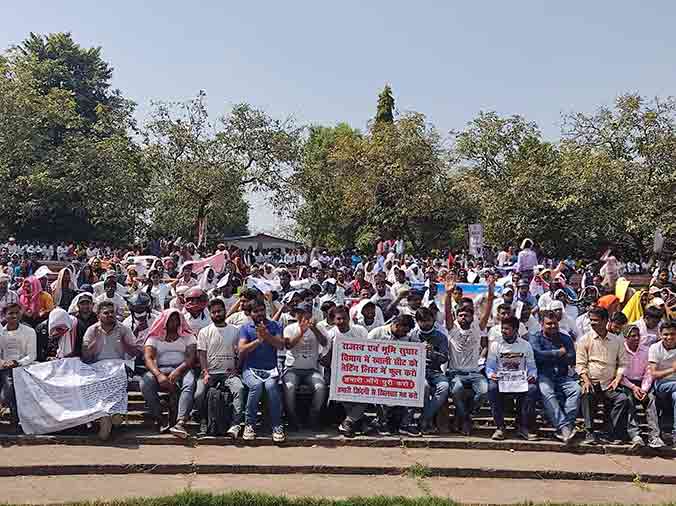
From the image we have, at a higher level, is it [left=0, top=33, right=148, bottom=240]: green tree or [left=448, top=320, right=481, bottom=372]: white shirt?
[left=0, top=33, right=148, bottom=240]: green tree

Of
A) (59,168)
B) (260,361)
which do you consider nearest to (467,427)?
(260,361)

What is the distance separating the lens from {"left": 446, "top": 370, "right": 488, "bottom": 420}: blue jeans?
871 cm

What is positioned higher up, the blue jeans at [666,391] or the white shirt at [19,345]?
the white shirt at [19,345]

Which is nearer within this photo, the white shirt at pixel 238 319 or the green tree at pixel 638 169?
the white shirt at pixel 238 319

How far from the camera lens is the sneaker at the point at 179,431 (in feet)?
26.5

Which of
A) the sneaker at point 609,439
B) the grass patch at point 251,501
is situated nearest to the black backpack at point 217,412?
the grass patch at point 251,501

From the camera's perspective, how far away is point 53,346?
950cm

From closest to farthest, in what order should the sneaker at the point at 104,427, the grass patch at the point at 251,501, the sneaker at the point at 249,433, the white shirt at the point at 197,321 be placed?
the grass patch at the point at 251,501, the sneaker at the point at 104,427, the sneaker at the point at 249,433, the white shirt at the point at 197,321

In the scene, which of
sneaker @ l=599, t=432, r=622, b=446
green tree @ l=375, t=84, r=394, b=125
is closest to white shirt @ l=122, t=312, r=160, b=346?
sneaker @ l=599, t=432, r=622, b=446

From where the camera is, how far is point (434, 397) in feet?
28.6

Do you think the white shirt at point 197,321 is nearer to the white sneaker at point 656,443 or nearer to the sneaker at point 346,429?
the sneaker at point 346,429

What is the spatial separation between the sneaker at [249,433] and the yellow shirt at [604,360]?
12.7 feet

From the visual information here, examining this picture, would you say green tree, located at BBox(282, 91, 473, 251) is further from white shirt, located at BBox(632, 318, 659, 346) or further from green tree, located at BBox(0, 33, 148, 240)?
white shirt, located at BBox(632, 318, 659, 346)

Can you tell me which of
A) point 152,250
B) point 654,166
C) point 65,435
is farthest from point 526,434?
point 152,250
